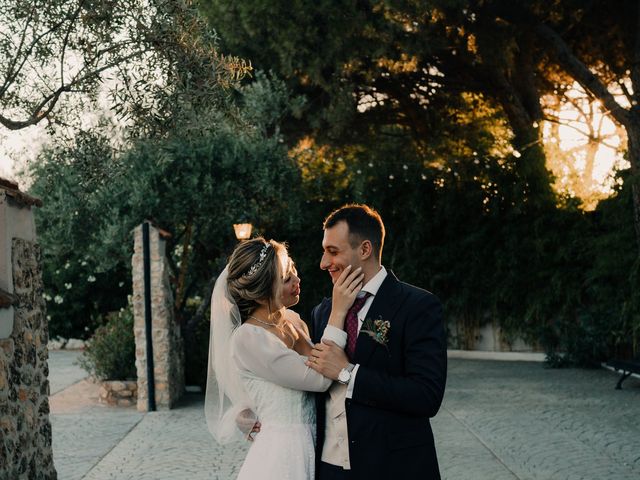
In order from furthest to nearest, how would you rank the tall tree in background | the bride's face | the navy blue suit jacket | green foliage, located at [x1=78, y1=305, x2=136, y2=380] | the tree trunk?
the tall tree in background
the tree trunk
green foliage, located at [x1=78, y1=305, x2=136, y2=380]
the bride's face
the navy blue suit jacket

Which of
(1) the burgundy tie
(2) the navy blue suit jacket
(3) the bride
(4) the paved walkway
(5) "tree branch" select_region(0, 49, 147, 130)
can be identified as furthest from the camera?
(4) the paved walkway

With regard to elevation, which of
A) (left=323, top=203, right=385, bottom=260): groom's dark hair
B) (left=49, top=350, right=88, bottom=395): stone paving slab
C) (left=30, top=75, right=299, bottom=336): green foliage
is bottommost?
(left=49, top=350, right=88, bottom=395): stone paving slab

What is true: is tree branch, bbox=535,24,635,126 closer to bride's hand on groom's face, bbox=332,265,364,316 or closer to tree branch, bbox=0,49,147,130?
tree branch, bbox=0,49,147,130

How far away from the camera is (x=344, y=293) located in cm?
347

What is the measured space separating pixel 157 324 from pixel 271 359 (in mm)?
9023

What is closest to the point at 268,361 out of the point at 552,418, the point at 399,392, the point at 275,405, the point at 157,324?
the point at 275,405

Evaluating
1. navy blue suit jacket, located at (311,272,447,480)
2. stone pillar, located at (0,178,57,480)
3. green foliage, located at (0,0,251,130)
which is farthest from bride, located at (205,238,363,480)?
green foliage, located at (0,0,251,130)

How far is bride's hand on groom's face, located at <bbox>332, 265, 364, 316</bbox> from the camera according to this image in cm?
345

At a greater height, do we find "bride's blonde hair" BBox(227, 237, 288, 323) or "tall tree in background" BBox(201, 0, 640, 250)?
"tall tree in background" BBox(201, 0, 640, 250)

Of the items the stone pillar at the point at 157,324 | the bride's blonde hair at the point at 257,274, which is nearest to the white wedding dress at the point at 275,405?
the bride's blonde hair at the point at 257,274

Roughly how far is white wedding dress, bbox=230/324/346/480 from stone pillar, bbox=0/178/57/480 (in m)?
2.52

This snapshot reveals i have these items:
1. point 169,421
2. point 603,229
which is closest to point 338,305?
point 169,421

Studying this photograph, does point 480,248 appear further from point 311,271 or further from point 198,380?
point 198,380

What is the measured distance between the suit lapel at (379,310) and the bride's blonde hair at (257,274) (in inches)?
21.4
